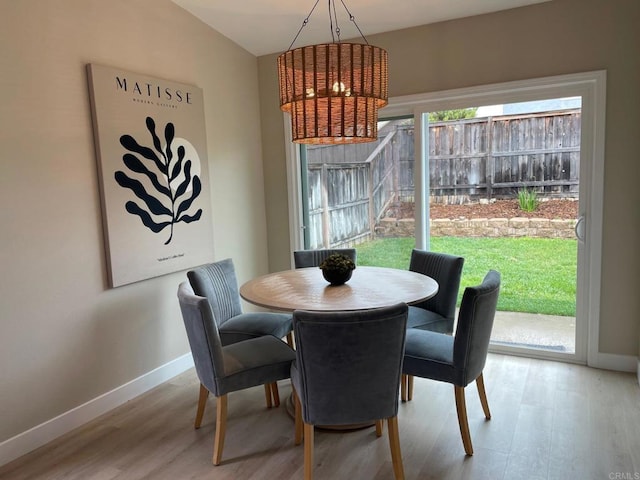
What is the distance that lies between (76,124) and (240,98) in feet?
5.40

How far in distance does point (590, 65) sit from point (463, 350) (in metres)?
2.20

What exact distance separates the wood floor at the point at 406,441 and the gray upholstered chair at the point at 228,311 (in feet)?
1.42

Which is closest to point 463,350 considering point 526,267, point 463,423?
point 463,423

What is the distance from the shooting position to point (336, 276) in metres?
2.69

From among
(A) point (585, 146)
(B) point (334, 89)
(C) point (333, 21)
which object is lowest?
(A) point (585, 146)

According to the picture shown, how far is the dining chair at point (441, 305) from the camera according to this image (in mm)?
2914

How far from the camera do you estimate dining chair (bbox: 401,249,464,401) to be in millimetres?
2914

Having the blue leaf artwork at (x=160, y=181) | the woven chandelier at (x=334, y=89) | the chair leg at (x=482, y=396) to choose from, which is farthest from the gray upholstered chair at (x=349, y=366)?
the blue leaf artwork at (x=160, y=181)

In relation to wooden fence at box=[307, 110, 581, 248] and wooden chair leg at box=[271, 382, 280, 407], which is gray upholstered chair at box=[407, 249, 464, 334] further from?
wooden chair leg at box=[271, 382, 280, 407]

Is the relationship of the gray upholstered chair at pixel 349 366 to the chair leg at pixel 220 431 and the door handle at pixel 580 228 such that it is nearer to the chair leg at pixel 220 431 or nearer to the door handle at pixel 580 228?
the chair leg at pixel 220 431

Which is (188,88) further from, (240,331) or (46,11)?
(240,331)

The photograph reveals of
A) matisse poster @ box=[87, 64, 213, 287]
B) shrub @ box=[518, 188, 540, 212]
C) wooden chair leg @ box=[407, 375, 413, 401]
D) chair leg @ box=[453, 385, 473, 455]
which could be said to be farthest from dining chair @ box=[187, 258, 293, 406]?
shrub @ box=[518, 188, 540, 212]

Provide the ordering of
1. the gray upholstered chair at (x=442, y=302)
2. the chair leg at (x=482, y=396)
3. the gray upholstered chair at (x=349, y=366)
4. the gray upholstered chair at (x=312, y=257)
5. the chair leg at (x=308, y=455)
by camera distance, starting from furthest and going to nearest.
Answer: the gray upholstered chair at (x=312, y=257) → the gray upholstered chair at (x=442, y=302) → the chair leg at (x=482, y=396) → the chair leg at (x=308, y=455) → the gray upholstered chair at (x=349, y=366)

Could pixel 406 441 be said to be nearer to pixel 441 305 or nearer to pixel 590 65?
pixel 441 305
